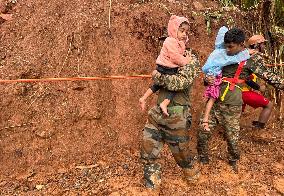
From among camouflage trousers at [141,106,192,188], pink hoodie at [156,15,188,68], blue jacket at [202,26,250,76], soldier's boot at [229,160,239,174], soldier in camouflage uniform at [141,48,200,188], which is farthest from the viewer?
soldier's boot at [229,160,239,174]

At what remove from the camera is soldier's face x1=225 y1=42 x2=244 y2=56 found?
4066mm

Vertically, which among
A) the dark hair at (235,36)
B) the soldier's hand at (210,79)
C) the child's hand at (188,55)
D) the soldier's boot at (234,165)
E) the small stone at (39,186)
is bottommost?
the small stone at (39,186)

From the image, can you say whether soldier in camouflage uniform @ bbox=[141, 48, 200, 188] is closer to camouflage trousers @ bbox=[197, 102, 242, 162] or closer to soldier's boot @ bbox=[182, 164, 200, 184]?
soldier's boot @ bbox=[182, 164, 200, 184]

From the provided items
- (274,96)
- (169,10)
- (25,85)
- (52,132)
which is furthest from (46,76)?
(274,96)

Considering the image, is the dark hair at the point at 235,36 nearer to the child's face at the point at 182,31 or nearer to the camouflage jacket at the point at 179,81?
the camouflage jacket at the point at 179,81

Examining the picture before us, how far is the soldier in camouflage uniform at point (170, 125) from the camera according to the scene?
3738mm

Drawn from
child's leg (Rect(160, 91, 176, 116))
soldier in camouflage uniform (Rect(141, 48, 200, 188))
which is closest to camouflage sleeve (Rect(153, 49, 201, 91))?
soldier in camouflage uniform (Rect(141, 48, 200, 188))

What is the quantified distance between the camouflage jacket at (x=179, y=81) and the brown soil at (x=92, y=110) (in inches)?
39.1

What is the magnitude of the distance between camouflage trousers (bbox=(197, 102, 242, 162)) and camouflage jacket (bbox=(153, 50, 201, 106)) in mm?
622

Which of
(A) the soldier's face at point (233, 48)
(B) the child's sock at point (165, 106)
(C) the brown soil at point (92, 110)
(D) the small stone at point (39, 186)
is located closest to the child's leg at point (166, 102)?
(B) the child's sock at point (165, 106)

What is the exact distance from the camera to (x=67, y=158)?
15.5 ft

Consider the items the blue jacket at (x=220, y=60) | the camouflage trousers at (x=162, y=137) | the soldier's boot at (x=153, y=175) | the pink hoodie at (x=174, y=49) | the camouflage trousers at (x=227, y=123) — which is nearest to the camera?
the pink hoodie at (x=174, y=49)

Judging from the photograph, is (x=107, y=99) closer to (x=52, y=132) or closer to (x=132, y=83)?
(x=132, y=83)

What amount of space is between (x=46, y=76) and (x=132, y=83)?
108 centimetres
